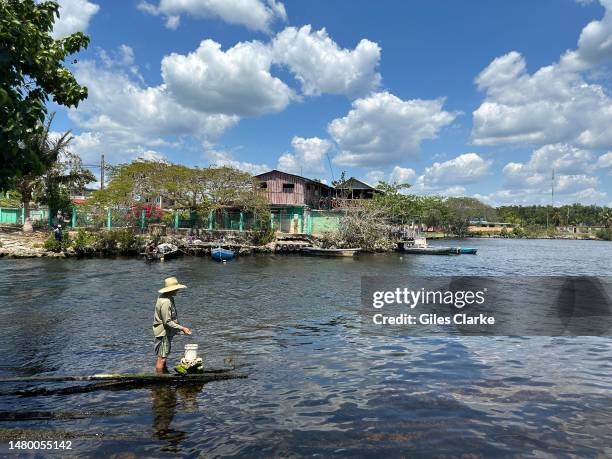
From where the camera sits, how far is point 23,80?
6.58 meters

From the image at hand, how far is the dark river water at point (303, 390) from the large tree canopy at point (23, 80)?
13.4 ft

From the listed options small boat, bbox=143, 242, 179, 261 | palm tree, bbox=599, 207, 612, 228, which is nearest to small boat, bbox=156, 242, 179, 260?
small boat, bbox=143, 242, 179, 261

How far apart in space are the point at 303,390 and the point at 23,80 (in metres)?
7.30

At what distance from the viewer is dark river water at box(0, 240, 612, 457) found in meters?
6.68

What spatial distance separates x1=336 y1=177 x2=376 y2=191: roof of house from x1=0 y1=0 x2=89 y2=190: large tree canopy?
5450 centimetres

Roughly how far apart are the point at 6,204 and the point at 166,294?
2008 inches

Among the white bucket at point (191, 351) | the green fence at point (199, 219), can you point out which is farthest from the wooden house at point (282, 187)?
the white bucket at point (191, 351)

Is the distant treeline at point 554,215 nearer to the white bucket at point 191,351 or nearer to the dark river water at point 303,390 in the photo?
the dark river water at point 303,390

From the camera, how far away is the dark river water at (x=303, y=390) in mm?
6676

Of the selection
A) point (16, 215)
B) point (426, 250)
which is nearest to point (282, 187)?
point (426, 250)

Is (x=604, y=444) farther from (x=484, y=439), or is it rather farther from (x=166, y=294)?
(x=166, y=294)

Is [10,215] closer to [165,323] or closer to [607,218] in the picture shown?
[165,323]

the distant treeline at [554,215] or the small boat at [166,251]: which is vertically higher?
the distant treeline at [554,215]

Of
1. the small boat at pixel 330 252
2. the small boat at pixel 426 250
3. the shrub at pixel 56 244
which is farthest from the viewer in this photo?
the small boat at pixel 426 250
